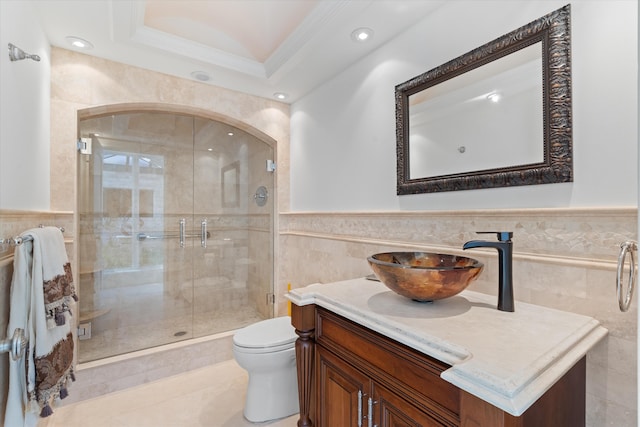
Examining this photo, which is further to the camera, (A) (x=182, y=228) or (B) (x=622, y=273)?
(A) (x=182, y=228)

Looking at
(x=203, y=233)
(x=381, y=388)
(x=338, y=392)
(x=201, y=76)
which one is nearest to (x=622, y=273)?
(x=381, y=388)

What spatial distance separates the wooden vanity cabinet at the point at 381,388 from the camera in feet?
2.46

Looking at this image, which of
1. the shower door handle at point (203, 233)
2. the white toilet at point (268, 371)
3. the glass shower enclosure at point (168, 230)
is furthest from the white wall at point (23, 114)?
the white toilet at point (268, 371)

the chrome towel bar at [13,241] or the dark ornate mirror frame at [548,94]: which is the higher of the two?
the dark ornate mirror frame at [548,94]

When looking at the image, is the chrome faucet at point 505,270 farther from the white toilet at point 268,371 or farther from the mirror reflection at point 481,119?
the white toilet at point 268,371

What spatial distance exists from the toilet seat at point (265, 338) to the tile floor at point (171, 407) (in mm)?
444

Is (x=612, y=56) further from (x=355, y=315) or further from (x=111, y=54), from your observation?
(x=111, y=54)

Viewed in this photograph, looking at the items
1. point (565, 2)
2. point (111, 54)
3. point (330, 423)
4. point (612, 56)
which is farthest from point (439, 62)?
point (111, 54)

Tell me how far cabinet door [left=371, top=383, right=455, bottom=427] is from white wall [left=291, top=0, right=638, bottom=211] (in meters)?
0.89

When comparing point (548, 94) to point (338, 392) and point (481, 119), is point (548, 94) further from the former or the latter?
point (338, 392)

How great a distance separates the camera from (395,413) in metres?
0.93

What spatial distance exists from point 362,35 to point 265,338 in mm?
1863

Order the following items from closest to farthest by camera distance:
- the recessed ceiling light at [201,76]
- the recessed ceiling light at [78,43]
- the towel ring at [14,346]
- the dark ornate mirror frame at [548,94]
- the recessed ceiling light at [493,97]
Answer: the towel ring at [14,346] < the dark ornate mirror frame at [548,94] < the recessed ceiling light at [493,97] < the recessed ceiling light at [78,43] < the recessed ceiling light at [201,76]

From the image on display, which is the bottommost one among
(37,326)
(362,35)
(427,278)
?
(37,326)
